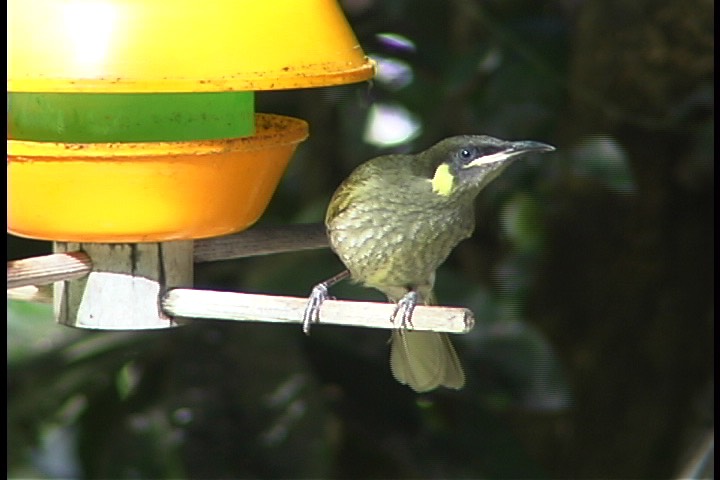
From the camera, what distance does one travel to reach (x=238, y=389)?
11.4ft

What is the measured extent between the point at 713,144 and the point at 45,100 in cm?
215

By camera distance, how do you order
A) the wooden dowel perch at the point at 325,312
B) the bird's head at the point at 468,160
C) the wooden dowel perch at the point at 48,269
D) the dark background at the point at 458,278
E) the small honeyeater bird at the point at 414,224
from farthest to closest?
the dark background at the point at 458,278 < the small honeyeater bird at the point at 414,224 < the bird's head at the point at 468,160 < the wooden dowel perch at the point at 48,269 < the wooden dowel perch at the point at 325,312

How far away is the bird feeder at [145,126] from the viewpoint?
2100 millimetres

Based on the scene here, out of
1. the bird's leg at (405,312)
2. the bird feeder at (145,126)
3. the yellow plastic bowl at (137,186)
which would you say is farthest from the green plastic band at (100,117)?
the bird's leg at (405,312)

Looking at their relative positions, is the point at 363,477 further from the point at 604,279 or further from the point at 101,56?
the point at 101,56

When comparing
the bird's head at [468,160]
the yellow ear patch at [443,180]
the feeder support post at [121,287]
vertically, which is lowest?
the feeder support post at [121,287]

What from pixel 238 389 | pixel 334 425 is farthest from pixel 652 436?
pixel 238 389

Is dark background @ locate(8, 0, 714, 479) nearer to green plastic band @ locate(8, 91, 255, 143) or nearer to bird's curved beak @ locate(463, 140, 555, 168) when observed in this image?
bird's curved beak @ locate(463, 140, 555, 168)

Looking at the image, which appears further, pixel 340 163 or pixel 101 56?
pixel 340 163

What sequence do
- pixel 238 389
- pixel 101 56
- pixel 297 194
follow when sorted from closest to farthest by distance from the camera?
pixel 101 56, pixel 238 389, pixel 297 194

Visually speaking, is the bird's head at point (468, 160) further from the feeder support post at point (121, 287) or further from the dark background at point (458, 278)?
the dark background at point (458, 278)

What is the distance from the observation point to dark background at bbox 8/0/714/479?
351 centimetres

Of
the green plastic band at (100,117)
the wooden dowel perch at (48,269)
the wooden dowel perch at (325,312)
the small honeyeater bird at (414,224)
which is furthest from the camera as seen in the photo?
the small honeyeater bird at (414,224)

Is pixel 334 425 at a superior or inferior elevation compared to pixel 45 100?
inferior
